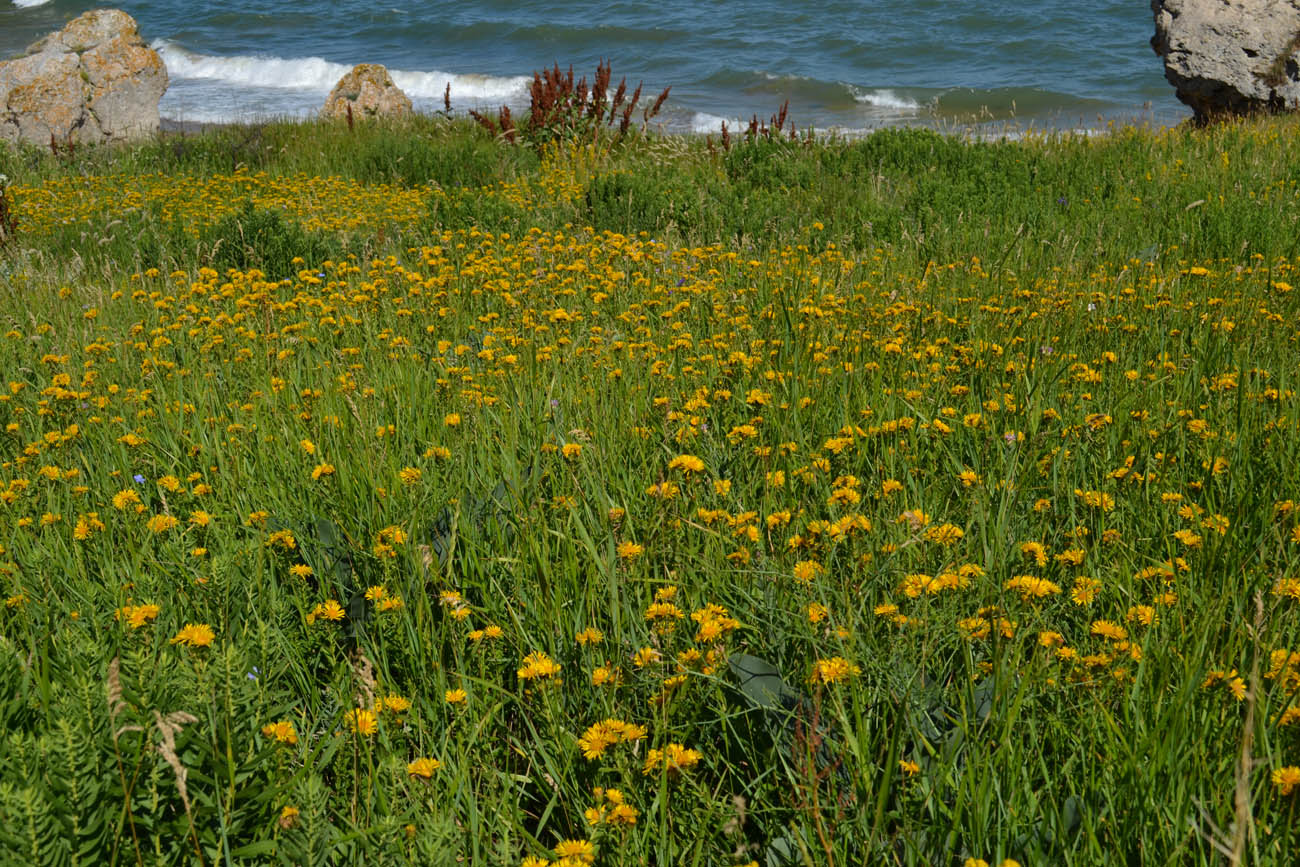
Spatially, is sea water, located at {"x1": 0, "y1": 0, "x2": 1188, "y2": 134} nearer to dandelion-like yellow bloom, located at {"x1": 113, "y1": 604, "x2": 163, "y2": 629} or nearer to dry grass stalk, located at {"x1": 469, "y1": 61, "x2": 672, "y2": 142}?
dry grass stalk, located at {"x1": 469, "y1": 61, "x2": 672, "y2": 142}

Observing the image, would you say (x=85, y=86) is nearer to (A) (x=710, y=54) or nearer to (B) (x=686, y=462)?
(B) (x=686, y=462)

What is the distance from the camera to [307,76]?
29.5 m

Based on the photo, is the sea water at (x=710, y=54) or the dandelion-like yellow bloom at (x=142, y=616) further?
the sea water at (x=710, y=54)

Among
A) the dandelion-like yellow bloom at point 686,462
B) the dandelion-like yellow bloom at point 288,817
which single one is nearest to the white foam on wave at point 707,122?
the dandelion-like yellow bloom at point 686,462

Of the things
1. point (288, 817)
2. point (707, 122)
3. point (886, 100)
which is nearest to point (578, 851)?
point (288, 817)

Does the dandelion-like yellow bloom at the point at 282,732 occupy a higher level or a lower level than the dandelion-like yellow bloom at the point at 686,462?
lower

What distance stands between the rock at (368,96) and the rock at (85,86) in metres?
2.54

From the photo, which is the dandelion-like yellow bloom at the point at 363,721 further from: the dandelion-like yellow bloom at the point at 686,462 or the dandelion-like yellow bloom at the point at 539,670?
the dandelion-like yellow bloom at the point at 686,462

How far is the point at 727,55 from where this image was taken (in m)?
28.4

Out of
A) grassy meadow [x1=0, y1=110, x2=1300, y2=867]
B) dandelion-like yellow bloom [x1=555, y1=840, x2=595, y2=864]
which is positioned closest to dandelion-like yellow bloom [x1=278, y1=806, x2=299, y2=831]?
grassy meadow [x1=0, y1=110, x2=1300, y2=867]

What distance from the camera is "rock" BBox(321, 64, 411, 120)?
603 inches

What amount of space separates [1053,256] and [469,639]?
15.2 ft

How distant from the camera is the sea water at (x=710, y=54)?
23031 millimetres

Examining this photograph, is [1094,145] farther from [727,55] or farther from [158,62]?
[727,55]
